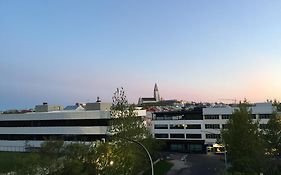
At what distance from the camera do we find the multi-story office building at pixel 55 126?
8856 centimetres

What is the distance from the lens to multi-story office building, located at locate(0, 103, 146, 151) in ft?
291

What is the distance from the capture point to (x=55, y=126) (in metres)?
93.7

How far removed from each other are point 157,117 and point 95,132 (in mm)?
32407

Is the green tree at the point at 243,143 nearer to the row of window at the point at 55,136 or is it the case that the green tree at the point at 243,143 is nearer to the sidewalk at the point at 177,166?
the sidewalk at the point at 177,166

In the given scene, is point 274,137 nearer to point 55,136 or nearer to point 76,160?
point 76,160

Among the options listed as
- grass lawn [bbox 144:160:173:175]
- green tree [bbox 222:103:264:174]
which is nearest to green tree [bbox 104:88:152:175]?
grass lawn [bbox 144:160:173:175]

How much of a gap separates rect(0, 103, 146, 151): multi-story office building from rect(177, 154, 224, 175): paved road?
1705 centimetres

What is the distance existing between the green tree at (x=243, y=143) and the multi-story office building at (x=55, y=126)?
36565 millimetres

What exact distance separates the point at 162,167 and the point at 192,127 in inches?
1179

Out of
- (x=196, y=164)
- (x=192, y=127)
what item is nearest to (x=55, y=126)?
(x=196, y=164)

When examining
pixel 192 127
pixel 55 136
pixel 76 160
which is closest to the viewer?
pixel 76 160

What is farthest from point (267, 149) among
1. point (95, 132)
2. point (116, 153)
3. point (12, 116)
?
point (12, 116)

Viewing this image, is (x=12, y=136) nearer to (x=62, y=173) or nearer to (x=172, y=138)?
(x=172, y=138)

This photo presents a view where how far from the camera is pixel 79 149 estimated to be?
40.7m
